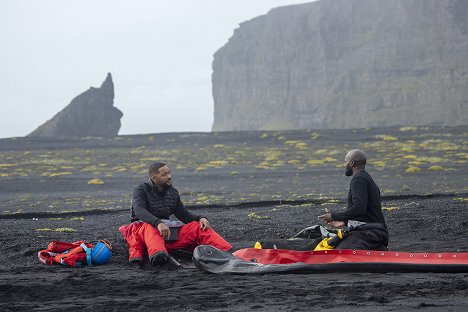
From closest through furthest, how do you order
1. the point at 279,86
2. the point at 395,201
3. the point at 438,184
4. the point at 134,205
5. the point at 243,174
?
the point at 134,205 → the point at 395,201 → the point at 438,184 → the point at 243,174 → the point at 279,86

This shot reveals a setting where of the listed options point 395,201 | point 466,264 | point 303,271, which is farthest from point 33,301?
point 395,201

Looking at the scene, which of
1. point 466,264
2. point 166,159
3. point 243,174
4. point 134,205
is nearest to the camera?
point 466,264

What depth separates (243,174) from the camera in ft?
103

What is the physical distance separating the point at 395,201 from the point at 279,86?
11608 cm

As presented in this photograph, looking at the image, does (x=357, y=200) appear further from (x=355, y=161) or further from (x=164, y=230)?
(x=164, y=230)

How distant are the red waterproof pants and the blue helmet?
288mm

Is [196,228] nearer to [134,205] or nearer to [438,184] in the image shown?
[134,205]

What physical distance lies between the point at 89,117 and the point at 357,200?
6466cm

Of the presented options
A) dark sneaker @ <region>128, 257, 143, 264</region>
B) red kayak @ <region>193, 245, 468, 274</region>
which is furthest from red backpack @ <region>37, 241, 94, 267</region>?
red kayak @ <region>193, 245, 468, 274</region>

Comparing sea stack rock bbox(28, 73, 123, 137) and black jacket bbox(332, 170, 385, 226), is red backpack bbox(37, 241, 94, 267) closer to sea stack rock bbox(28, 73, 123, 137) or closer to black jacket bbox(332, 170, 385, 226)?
black jacket bbox(332, 170, 385, 226)

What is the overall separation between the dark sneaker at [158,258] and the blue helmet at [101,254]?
2.80ft

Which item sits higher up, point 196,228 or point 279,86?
point 279,86

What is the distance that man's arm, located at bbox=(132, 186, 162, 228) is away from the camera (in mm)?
9508

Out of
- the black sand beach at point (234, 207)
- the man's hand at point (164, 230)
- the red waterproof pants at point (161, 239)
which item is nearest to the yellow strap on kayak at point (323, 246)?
the black sand beach at point (234, 207)
